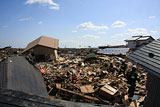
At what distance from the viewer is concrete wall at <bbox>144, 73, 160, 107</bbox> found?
13.7 ft

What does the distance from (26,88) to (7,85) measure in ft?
2.04

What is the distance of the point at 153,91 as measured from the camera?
14.6 feet

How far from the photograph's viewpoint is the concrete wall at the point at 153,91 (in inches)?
165

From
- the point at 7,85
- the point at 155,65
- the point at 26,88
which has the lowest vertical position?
the point at 26,88

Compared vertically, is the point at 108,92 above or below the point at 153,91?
below

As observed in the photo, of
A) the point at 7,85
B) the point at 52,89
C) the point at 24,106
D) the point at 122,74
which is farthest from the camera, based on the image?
the point at 122,74

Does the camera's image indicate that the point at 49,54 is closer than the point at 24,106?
No

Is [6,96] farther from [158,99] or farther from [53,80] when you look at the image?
[53,80]

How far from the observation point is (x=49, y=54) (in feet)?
65.2

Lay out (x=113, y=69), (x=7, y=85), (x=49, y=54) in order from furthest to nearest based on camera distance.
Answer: (x=49, y=54)
(x=113, y=69)
(x=7, y=85)

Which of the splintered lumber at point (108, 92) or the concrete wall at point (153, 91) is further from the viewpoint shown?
the splintered lumber at point (108, 92)

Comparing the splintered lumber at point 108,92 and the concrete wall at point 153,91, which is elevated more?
the concrete wall at point 153,91

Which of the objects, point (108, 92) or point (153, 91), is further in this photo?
point (108, 92)

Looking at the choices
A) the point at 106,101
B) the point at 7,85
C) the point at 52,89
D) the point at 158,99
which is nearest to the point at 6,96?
the point at 7,85
